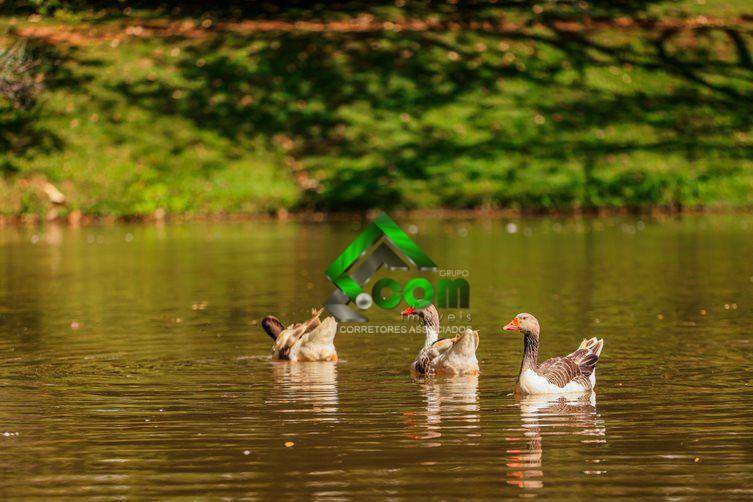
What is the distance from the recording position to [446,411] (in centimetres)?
1188

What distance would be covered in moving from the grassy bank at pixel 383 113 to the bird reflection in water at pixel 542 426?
2198cm

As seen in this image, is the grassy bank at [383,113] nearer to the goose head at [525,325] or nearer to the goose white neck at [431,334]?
the goose white neck at [431,334]

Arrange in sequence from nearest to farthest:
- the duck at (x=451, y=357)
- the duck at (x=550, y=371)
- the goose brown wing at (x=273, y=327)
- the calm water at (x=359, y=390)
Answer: the calm water at (x=359, y=390) < the duck at (x=550, y=371) < the duck at (x=451, y=357) < the goose brown wing at (x=273, y=327)

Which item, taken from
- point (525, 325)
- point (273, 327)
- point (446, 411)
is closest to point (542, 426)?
point (446, 411)

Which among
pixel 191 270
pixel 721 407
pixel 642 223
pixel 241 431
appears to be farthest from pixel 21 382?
pixel 642 223

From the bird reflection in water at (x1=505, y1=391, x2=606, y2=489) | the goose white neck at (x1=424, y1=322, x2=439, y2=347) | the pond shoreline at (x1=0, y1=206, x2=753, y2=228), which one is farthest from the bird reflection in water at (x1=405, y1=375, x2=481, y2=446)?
the pond shoreline at (x1=0, y1=206, x2=753, y2=228)

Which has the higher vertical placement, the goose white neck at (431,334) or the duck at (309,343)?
the goose white neck at (431,334)

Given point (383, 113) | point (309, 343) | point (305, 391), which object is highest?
point (383, 113)

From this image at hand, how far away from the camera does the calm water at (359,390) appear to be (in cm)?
957

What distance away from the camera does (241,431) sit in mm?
11070

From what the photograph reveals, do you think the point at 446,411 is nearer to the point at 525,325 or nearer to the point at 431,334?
the point at 525,325

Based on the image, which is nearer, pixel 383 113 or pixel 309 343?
pixel 309 343

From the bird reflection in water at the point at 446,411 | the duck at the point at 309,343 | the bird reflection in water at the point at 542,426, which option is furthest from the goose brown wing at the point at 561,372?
the duck at the point at 309,343

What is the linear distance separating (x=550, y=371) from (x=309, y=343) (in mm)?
3037
